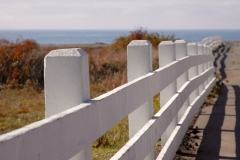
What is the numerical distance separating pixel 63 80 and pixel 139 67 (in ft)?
7.26

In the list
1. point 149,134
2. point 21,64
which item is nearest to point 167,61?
point 149,134

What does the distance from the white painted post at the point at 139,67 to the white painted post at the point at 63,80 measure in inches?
76.9

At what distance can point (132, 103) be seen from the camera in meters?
4.14

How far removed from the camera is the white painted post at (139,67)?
482cm

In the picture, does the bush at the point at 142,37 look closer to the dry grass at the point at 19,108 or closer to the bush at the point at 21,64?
the bush at the point at 21,64

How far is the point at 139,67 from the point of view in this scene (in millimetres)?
4984

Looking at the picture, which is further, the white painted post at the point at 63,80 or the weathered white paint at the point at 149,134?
the weathered white paint at the point at 149,134

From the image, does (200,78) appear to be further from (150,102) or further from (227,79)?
(227,79)

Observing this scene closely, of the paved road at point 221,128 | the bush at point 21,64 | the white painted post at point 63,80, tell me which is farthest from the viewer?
the bush at point 21,64

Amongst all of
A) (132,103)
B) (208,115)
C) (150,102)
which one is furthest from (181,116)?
(132,103)

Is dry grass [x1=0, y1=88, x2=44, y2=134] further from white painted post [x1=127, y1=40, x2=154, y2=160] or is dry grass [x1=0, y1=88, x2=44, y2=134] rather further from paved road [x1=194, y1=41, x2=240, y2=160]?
white painted post [x1=127, y1=40, x2=154, y2=160]

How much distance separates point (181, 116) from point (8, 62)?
7.95m

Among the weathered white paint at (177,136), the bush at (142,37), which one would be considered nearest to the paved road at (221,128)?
the weathered white paint at (177,136)

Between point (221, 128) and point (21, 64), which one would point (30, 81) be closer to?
point (21, 64)
